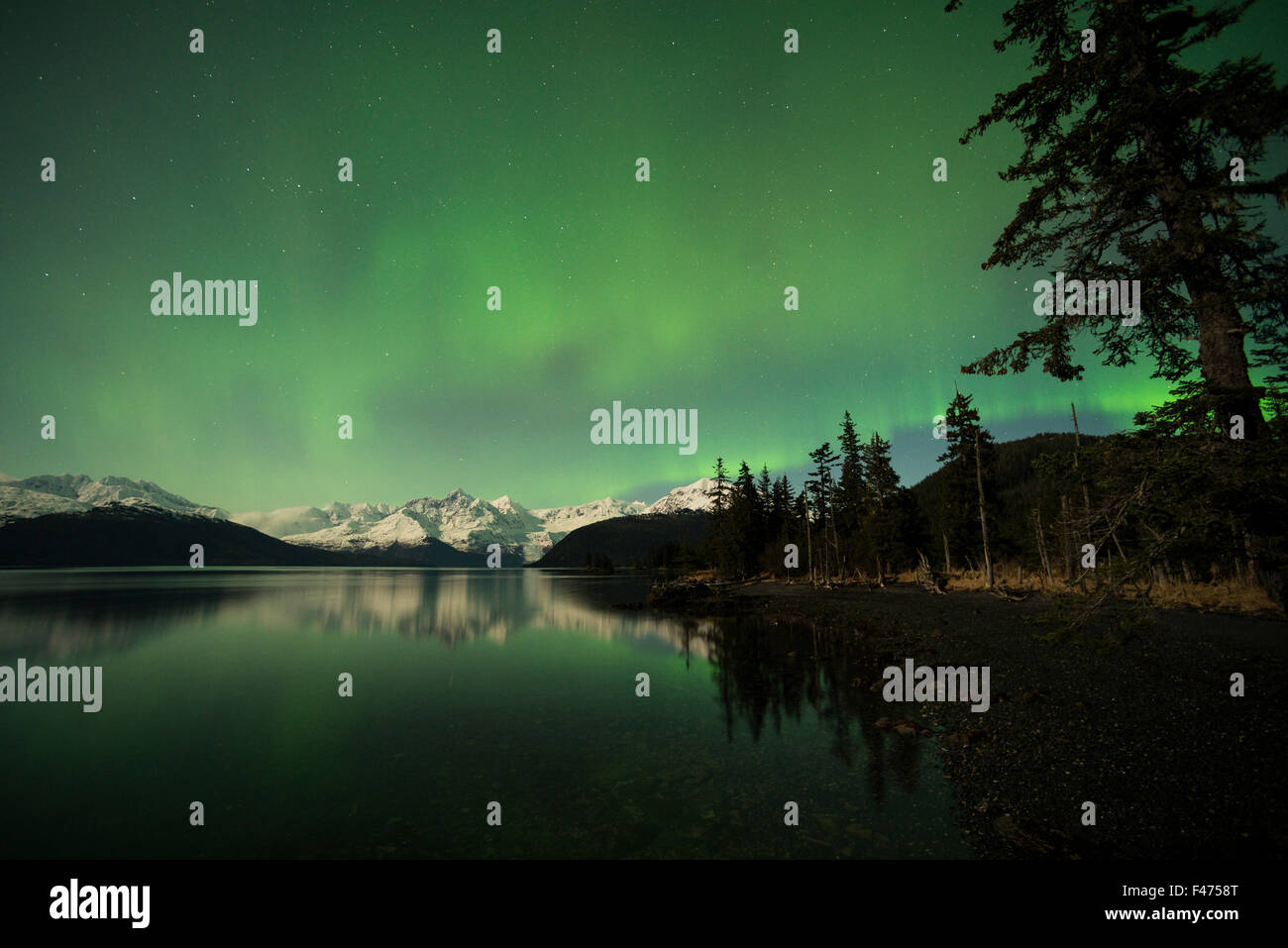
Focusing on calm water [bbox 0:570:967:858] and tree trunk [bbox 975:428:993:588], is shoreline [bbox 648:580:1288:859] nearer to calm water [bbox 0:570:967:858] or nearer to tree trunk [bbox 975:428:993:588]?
calm water [bbox 0:570:967:858]

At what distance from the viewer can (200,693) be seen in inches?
825

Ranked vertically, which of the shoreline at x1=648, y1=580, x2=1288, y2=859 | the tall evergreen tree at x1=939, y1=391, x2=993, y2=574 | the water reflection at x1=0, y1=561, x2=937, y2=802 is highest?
the tall evergreen tree at x1=939, y1=391, x2=993, y2=574

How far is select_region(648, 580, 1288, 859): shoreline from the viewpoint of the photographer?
7648mm

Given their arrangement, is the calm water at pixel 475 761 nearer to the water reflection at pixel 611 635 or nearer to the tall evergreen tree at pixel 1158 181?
the water reflection at pixel 611 635

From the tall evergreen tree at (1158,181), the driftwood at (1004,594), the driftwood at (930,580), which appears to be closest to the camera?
the tall evergreen tree at (1158,181)

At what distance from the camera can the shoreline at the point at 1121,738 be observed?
7648 millimetres

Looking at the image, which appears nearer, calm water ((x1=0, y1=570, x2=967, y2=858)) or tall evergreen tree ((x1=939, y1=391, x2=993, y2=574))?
calm water ((x1=0, y1=570, x2=967, y2=858))

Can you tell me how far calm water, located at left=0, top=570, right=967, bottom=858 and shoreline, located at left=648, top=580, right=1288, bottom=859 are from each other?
1.05 meters

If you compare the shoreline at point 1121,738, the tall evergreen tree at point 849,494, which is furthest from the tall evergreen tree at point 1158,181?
the tall evergreen tree at point 849,494

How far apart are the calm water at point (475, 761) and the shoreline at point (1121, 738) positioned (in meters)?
1.05

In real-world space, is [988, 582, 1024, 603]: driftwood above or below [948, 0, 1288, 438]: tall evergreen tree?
below

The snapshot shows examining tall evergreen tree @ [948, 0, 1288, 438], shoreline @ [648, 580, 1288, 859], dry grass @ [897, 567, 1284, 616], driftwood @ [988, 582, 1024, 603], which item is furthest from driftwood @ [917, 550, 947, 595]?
tall evergreen tree @ [948, 0, 1288, 438]
